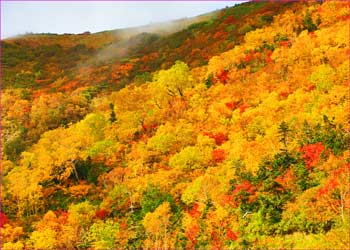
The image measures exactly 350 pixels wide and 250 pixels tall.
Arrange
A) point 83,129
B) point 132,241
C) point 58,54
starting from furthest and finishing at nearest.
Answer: point 58,54 → point 83,129 → point 132,241

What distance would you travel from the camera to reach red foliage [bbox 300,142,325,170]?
45.8 m

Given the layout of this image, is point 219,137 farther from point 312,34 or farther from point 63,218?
point 312,34

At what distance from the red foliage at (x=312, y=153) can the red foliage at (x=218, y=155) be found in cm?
982

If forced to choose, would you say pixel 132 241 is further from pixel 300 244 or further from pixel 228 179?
pixel 300 244

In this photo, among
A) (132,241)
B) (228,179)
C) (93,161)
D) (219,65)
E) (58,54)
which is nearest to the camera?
(132,241)

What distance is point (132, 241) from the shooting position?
46.4 metres

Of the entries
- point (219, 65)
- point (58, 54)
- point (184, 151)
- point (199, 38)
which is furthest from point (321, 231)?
point (58, 54)

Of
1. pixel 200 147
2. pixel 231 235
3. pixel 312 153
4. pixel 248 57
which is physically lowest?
pixel 231 235

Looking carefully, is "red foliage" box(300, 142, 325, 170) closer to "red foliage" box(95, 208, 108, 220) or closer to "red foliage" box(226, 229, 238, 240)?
"red foliage" box(226, 229, 238, 240)

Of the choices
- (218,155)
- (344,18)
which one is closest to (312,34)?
(344,18)

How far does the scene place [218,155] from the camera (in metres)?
56.8

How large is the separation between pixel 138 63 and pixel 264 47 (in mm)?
34454

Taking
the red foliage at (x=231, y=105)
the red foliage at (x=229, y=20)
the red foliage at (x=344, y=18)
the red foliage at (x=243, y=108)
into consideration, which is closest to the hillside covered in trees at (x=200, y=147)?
the red foliage at (x=231, y=105)

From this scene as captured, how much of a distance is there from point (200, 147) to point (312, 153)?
15.3 meters
